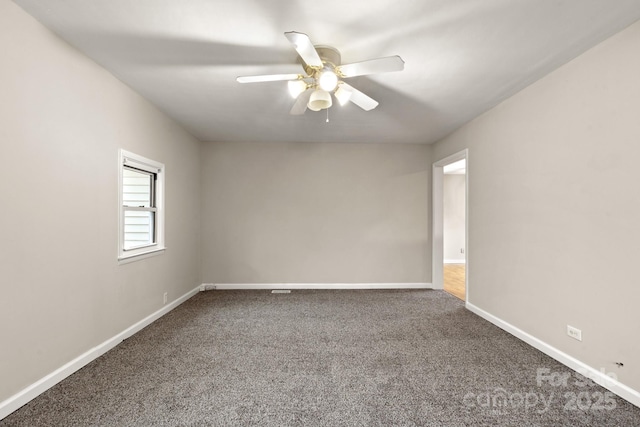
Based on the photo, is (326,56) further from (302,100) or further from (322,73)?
(302,100)

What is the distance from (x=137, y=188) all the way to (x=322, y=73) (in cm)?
Answer: 251

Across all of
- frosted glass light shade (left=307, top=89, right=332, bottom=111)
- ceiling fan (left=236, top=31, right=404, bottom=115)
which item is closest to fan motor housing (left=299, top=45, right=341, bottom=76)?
ceiling fan (left=236, top=31, right=404, bottom=115)

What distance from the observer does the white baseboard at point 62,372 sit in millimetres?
1715

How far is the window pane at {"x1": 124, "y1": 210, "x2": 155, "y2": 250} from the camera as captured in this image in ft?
10.2

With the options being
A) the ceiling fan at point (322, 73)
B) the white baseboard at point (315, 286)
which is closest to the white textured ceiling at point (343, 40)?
the ceiling fan at point (322, 73)

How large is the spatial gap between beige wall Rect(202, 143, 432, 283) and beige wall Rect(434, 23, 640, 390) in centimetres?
159

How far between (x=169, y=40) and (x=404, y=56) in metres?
1.71

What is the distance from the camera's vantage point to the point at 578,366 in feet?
7.23

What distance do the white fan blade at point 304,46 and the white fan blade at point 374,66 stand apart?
0.18 m

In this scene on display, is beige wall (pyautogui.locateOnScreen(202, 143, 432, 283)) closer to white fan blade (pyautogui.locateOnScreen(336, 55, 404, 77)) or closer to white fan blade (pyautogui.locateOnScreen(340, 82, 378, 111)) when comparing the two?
white fan blade (pyautogui.locateOnScreen(340, 82, 378, 111))

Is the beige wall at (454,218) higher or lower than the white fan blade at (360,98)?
lower

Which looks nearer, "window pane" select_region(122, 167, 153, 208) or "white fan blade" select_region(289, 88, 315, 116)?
"white fan blade" select_region(289, 88, 315, 116)

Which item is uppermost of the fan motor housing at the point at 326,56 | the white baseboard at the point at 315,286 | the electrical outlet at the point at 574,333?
the fan motor housing at the point at 326,56

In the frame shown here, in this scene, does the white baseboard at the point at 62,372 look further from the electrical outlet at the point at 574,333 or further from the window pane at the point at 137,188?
the electrical outlet at the point at 574,333
